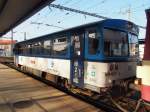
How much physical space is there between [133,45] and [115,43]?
1363mm

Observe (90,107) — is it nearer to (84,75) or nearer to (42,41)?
(84,75)

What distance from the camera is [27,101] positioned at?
9.80 metres

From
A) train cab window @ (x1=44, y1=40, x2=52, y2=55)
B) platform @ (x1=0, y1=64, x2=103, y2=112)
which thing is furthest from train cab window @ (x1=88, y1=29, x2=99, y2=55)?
train cab window @ (x1=44, y1=40, x2=52, y2=55)

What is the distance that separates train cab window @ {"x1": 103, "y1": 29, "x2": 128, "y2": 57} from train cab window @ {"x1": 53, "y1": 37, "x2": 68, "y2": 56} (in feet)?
8.89

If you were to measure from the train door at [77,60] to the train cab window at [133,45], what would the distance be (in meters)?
1.89

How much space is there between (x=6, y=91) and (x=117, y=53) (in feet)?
17.9

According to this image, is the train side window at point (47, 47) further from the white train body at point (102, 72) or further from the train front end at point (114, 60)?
the train front end at point (114, 60)

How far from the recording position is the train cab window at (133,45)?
10.3 m

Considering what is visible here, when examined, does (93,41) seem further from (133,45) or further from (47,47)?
(47,47)

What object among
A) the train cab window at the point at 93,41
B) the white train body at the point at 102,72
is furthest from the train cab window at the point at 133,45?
the train cab window at the point at 93,41

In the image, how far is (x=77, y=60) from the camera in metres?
10.5

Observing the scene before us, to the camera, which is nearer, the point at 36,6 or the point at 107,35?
the point at 107,35

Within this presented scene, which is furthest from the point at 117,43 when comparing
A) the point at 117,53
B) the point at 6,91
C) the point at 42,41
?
the point at 42,41

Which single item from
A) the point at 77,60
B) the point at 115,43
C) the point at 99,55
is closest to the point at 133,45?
the point at 115,43
